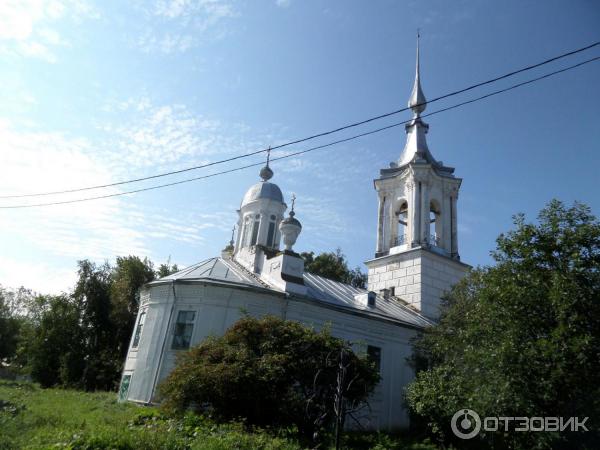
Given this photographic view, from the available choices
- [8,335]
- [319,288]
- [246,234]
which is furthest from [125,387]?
[8,335]

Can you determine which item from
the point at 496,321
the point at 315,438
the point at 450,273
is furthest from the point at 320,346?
the point at 450,273

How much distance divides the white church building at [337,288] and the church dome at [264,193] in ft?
0.20

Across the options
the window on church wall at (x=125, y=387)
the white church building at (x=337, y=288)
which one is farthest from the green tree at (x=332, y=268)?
the window on church wall at (x=125, y=387)

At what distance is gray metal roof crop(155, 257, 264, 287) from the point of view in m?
19.7

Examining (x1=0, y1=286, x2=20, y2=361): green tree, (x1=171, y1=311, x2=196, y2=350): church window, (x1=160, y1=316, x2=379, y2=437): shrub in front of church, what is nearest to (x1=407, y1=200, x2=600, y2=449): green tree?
(x1=160, y1=316, x2=379, y2=437): shrub in front of church

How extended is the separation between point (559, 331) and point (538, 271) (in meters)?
1.89

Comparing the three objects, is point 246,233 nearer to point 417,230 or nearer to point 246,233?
point 246,233

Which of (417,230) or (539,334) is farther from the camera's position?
(417,230)

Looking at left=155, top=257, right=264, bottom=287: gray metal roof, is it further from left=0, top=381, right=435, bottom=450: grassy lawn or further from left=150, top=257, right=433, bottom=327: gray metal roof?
left=0, top=381, right=435, bottom=450: grassy lawn

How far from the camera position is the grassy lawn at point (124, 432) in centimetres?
1004

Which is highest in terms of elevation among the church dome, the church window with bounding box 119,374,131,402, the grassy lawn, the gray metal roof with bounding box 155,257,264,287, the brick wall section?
the church dome

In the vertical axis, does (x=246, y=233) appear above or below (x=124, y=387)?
above

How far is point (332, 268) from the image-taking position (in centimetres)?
4188

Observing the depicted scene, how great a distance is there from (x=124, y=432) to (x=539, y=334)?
10406 millimetres
